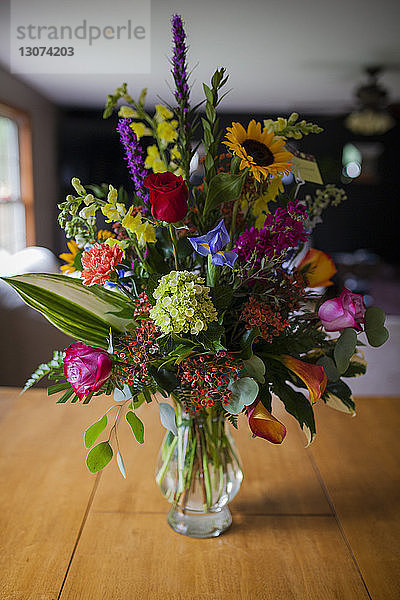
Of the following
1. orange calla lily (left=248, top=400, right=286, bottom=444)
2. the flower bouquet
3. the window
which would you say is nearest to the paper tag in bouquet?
the flower bouquet

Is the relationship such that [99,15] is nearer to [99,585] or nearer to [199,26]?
[199,26]

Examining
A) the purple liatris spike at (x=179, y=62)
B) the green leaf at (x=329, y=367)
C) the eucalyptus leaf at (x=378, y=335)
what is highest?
the purple liatris spike at (x=179, y=62)

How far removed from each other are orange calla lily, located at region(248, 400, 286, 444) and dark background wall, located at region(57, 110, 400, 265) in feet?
18.3

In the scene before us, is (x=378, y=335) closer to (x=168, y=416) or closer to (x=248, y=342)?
(x=248, y=342)

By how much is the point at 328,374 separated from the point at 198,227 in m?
0.28

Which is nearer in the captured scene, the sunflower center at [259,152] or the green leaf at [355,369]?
the sunflower center at [259,152]

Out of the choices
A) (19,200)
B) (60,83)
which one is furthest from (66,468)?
(60,83)

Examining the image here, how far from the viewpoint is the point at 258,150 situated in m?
0.78

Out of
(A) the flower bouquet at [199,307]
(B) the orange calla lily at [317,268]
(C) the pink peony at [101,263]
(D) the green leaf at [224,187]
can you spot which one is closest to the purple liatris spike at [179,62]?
(A) the flower bouquet at [199,307]

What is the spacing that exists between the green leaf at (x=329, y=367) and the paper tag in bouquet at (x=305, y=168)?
10.2 inches

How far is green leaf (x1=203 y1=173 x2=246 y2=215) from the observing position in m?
0.75

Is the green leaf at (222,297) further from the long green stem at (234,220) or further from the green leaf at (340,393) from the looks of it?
the green leaf at (340,393)

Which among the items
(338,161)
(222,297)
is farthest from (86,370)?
(338,161)

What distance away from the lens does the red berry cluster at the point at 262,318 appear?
29.1 inches
